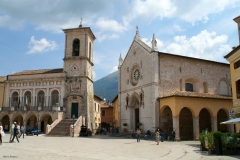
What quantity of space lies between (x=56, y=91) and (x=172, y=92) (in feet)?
67.9

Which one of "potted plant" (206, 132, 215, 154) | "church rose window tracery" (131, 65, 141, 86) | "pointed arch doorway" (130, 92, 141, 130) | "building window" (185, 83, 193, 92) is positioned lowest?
"potted plant" (206, 132, 215, 154)

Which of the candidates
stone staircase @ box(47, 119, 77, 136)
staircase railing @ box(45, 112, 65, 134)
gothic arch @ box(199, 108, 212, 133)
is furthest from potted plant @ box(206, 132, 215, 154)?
staircase railing @ box(45, 112, 65, 134)

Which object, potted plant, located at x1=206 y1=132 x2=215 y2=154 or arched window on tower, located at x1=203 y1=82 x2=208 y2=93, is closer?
potted plant, located at x1=206 y1=132 x2=215 y2=154

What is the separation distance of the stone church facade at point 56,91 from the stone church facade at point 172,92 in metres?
7.14

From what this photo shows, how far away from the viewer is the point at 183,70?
3219 cm

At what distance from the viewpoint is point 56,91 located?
40469mm

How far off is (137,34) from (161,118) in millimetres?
14400

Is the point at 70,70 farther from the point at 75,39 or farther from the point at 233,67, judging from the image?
the point at 233,67

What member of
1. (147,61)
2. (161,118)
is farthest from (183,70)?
(161,118)

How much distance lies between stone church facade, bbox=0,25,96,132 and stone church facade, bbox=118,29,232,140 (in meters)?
7.14

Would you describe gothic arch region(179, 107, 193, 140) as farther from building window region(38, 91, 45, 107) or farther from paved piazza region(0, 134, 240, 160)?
building window region(38, 91, 45, 107)

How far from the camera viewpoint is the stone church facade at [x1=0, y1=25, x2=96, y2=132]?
3878 cm

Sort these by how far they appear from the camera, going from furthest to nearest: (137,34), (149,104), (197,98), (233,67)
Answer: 1. (137,34)
2. (149,104)
3. (197,98)
4. (233,67)

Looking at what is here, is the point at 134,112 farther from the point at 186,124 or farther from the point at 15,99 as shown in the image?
the point at 15,99
